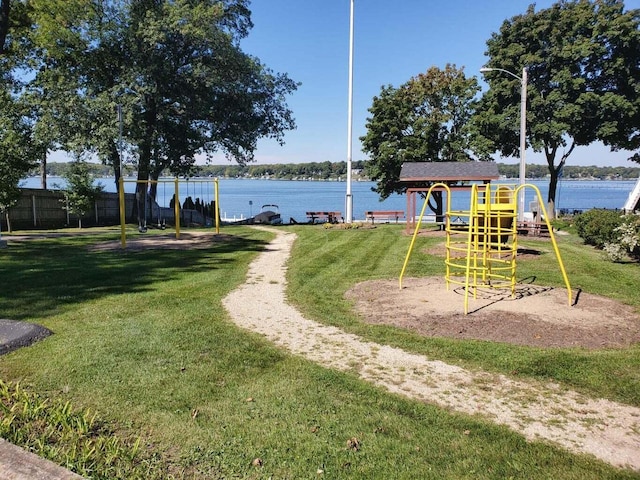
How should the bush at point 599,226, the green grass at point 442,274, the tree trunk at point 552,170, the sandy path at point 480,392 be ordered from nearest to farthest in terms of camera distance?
the sandy path at point 480,392
the green grass at point 442,274
the bush at point 599,226
the tree trunk at point 552,170

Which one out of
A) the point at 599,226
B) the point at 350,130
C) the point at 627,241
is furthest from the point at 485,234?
the point at 350,130

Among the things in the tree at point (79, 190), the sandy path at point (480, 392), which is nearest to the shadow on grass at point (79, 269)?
the sandy path at point (480, 392)

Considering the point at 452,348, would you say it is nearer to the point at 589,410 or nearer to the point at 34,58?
the point at 589,410

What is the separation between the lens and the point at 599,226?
15.8 meters

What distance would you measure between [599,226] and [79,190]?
25.5m

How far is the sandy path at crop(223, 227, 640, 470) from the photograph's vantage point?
382cm

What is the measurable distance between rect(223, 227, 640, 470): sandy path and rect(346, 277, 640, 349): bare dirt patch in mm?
1146

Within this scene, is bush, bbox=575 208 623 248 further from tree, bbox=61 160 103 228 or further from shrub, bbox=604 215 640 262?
tree, bbox=61 160 103 228

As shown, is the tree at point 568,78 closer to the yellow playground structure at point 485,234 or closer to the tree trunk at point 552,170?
the tree trunk at point 552,170

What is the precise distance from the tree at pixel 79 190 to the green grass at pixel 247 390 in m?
19.6

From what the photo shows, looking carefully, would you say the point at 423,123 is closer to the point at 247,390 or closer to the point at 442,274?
the point at 442,274

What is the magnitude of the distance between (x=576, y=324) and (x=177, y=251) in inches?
435

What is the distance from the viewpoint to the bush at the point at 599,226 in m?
14.9

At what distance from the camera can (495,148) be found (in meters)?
29.8
